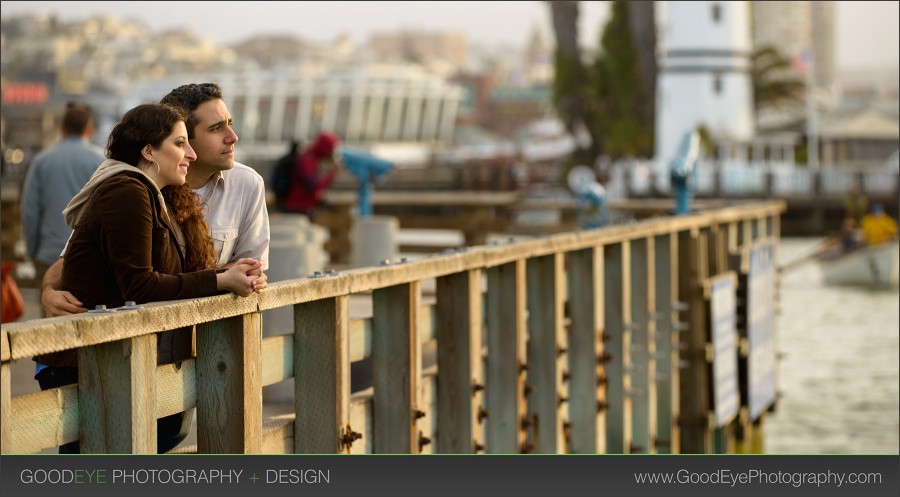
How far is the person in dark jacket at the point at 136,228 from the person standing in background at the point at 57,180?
2.94 metres

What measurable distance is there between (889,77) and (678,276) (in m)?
1.85

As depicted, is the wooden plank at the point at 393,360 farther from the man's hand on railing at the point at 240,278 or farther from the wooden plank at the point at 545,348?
the wooden plank at the point at 545,348

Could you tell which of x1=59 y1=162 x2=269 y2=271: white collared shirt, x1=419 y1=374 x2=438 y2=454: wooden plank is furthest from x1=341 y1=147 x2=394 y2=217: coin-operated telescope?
x1=59 y1=162 x2=269 y2=271: white collared shirt

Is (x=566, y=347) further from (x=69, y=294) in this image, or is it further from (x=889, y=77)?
(x=69, y=294)

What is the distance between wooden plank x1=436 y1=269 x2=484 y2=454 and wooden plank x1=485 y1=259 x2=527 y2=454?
0.46 m

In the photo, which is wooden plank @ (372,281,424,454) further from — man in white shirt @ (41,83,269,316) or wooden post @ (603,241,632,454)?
wooden post @ (603,241,632,454)

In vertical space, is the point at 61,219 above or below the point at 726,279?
above

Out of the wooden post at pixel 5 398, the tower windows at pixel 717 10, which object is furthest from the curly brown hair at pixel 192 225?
the tower windows at pixel 717 10

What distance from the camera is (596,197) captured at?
41.7 ft

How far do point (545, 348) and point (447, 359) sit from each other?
3.99 ft

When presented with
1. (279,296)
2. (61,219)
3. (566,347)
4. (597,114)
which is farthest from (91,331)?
(597,114)

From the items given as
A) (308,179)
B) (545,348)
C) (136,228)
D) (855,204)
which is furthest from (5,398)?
(855,204)
